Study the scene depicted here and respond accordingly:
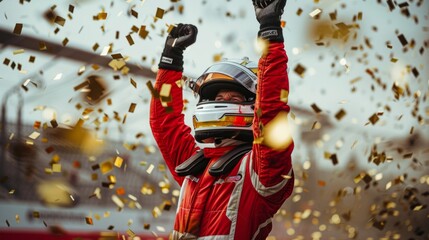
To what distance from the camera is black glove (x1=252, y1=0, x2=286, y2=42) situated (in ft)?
11.3

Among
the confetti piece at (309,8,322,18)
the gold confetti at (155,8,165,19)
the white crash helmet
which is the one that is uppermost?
the gold confetti at (155,8,165,19)

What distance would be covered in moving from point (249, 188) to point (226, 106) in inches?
22.1

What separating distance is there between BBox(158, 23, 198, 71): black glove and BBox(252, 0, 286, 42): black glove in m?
0.88

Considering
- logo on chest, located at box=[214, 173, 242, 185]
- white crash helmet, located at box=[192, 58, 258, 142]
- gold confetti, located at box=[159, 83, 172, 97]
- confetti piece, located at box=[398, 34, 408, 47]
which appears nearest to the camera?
logo on chest, located at box=[214, 173, 242, 185]

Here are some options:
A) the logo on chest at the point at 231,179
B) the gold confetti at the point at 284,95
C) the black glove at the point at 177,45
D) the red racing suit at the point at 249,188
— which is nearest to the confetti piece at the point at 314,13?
the red racing suit at the point at 249,188

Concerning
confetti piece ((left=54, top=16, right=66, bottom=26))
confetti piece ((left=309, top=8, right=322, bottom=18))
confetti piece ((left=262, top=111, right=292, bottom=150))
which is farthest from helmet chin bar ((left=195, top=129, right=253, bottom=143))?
confetti piece ((left=54, top=16, right=66, bottom=26))

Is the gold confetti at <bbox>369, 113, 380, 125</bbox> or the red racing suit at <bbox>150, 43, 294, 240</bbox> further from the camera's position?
the gold confetti at <bbox>369, 113, 380, 125</bbox>

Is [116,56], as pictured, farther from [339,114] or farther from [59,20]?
[339,114]

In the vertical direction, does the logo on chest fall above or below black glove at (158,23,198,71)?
below

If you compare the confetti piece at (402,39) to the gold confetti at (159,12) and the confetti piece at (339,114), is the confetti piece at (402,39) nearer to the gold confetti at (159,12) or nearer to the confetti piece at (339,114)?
the confetti piece at (339,114)

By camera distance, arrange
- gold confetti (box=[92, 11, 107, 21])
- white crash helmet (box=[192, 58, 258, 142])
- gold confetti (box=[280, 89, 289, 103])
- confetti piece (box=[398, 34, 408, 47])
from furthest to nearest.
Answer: confetti piece (box=[398, 34, 408, 47])
gold confetti (box=[92, 11, 107, 21])
white crash helmet (box=[192, 58, 258, 142])
gold confetti (box=[280, 89, 289, 103])

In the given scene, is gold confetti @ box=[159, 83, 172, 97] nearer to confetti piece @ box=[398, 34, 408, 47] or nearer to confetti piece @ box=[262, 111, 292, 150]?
confetti piece @ box=[262, 111, 292, 150]

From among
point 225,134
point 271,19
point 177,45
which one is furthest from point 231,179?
point 177,45

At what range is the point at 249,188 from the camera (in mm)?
3658
